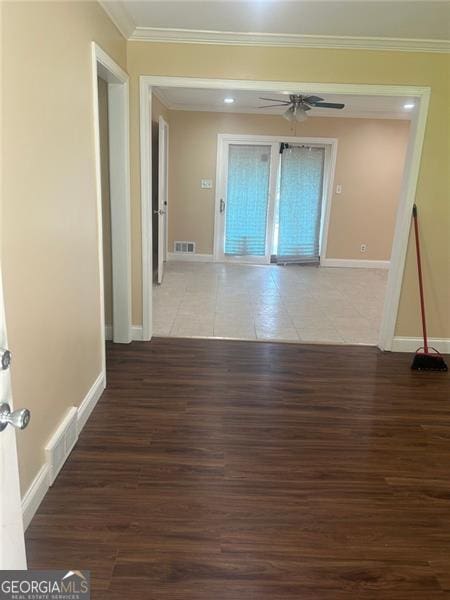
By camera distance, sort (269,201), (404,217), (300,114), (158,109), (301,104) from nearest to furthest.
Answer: (404,217) → (301,104) → (300,114) → (158,109) → (269,201)

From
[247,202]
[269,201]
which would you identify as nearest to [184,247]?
[247,202]

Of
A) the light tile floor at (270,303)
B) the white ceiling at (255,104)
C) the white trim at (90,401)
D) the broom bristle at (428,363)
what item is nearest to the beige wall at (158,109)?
the white ceiling at (255,104)

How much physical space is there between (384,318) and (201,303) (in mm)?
2041

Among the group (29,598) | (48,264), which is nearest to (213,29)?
(48,264)

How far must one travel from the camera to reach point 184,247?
7324 millimetres

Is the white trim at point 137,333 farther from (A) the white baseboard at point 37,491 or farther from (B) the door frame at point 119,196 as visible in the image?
(A) the white baseboard at point 37,491

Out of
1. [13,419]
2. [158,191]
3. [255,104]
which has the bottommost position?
[13,419]

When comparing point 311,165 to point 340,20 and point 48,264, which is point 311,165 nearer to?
point 340,20

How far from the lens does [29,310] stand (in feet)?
5.70

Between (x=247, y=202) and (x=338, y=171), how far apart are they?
5.08 feet

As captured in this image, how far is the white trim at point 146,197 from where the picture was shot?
11.0 ft

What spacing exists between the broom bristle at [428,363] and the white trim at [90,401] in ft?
8.01

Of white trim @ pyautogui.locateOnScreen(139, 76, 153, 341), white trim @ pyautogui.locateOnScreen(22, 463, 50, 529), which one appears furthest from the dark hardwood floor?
white trim @ pyautogui.locateOnScreen(139, 76, 153, 341)

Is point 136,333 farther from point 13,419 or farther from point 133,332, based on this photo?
point 13,419
